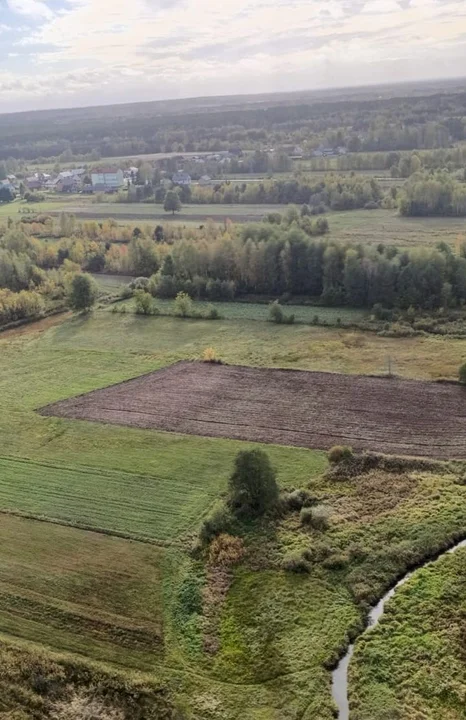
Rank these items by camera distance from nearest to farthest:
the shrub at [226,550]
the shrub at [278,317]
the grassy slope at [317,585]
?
the grassy slope at [317,585] → the shrub at [226,550] → the shrub at [278,317]

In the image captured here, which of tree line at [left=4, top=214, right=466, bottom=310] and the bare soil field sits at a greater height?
tree line at [left=4, top=214, right=466, bottom=310]

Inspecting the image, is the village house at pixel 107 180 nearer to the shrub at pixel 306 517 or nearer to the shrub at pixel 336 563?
the shrub at pixel 306 517

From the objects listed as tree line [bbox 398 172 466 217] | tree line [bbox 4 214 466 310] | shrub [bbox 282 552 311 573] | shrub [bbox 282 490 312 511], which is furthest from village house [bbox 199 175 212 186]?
shrub [bbox 282 552 311 573]

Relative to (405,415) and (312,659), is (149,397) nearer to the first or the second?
(405,415)

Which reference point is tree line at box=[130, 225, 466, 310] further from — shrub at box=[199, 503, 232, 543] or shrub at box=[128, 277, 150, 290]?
shrub at box=[199, 503, 232, 543]

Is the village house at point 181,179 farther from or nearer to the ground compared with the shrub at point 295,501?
farther from the ground

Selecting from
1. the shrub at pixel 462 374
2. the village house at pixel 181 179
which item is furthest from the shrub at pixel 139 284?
the village house at pixel 181 179

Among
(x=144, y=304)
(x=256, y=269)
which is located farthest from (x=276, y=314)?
(x=144, y=304)

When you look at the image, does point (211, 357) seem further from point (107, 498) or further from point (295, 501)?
point (295, 501)
